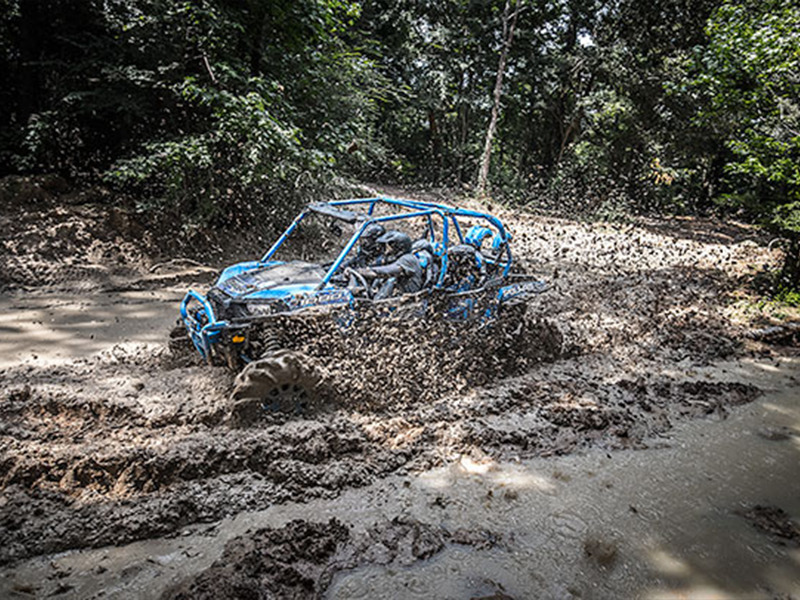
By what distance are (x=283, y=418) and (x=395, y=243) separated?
2328mm

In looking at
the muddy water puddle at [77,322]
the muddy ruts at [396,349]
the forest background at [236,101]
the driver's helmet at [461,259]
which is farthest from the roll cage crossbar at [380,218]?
the forest background at [236,101]

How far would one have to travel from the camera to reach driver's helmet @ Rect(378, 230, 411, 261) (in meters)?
5.28

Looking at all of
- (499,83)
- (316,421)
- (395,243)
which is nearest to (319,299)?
(316,421)

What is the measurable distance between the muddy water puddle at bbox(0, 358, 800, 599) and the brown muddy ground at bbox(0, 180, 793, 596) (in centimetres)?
15

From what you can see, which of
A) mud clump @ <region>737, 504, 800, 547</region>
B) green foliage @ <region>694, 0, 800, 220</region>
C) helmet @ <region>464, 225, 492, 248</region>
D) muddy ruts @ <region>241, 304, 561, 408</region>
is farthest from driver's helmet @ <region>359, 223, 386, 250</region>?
green foliage @ <region>694, 0, 800, 220</region>

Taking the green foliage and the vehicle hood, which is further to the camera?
the green foliage

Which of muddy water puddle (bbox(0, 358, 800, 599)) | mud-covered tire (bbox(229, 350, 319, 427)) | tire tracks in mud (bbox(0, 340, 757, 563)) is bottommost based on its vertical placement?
muddy water puddle (bbox(0, 358, 800, 599))

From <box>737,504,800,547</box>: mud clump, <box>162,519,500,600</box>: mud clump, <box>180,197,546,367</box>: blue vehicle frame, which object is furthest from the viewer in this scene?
<box>180,197,546,367</box>: blue vehicle frame

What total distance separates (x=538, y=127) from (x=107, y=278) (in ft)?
65.8

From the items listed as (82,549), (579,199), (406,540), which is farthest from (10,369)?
(579,199)

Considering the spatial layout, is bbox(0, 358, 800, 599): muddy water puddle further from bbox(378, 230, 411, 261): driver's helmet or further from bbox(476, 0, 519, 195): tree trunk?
bbox(476, 0, 519, 195): tree trunk

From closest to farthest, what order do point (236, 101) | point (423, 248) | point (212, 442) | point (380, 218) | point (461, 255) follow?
point (212, 442) → point (380, 218) → point (423, 248) → point (461, 255) → point (236, 101)

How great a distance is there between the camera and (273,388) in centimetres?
381

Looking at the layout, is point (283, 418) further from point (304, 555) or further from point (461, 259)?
point (461, 259)
